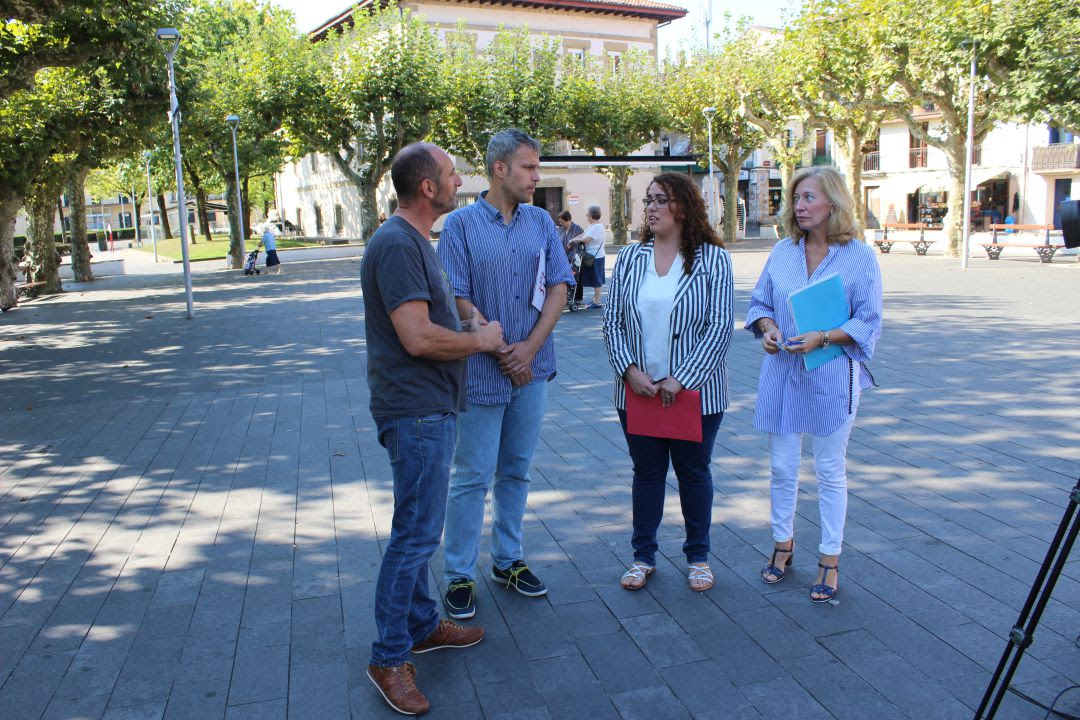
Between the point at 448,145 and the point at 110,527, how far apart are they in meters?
32.2

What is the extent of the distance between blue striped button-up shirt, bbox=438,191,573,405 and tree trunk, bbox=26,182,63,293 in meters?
21.8

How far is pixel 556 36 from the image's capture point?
46.3m

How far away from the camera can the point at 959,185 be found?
25766 mm

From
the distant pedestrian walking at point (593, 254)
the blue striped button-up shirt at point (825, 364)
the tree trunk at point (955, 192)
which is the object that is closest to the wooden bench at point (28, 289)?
the distant pedestrian walking at point (593, 254)

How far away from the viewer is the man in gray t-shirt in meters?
3.01

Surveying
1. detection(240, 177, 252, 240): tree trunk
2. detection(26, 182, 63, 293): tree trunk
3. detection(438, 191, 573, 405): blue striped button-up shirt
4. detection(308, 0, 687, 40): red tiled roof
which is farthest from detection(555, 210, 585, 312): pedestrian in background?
detection(240, 177, 252, 240): tree trunk

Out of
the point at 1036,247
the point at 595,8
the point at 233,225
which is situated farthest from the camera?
the point at 595,8

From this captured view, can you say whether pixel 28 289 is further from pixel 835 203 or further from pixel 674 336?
pixel 835 203

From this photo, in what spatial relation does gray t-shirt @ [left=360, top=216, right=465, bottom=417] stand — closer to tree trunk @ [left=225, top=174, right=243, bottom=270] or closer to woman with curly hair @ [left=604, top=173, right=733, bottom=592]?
woman with curly hair @ [left=604, top=173, right=733, bottom=592]

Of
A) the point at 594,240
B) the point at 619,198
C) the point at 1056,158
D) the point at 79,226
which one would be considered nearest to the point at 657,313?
the point at 594,240

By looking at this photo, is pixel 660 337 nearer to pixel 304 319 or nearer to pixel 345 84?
pixel 304 319

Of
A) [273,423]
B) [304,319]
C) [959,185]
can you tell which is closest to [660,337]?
[273,423]

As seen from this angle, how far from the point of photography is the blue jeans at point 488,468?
3.81 m

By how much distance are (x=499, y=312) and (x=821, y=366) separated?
145 cm
